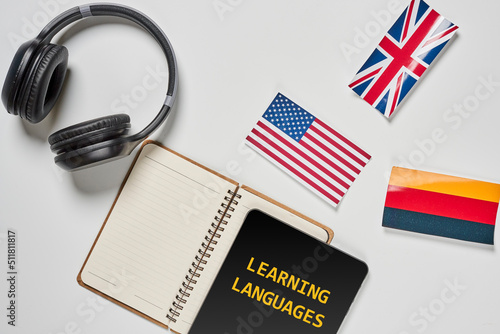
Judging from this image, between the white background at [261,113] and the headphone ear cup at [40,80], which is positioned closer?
the headphone ear cup at [40,80]

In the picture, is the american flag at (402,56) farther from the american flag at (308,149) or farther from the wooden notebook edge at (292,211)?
the wooden notebook edge at (292,211)

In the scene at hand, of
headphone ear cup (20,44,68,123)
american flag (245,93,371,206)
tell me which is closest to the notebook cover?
american flag (245,93,371,206)

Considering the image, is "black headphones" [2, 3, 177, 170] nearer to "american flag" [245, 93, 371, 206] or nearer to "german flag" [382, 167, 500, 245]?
"american flag" [245, 93, 371, 206]

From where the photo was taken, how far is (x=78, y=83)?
0.99m

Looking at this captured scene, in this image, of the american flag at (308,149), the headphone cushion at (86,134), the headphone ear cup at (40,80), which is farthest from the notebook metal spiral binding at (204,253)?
the headphone ear cup at (40,80)

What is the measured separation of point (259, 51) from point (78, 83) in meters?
0.42

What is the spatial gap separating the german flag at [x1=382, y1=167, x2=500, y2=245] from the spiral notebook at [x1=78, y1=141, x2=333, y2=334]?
17 cm

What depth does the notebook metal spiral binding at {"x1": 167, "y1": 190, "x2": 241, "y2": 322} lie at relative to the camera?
984 millimetres

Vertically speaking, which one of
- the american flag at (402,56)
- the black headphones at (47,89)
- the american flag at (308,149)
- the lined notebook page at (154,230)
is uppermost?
the american flag at (402,56)

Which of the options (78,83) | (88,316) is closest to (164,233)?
(88,316)

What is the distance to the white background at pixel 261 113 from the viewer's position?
38.3 inches

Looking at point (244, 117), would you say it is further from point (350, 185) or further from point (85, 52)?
point (85, 52)

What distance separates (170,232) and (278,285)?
0.27 metres

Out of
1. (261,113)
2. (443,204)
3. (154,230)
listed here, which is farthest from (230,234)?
(443,204)
